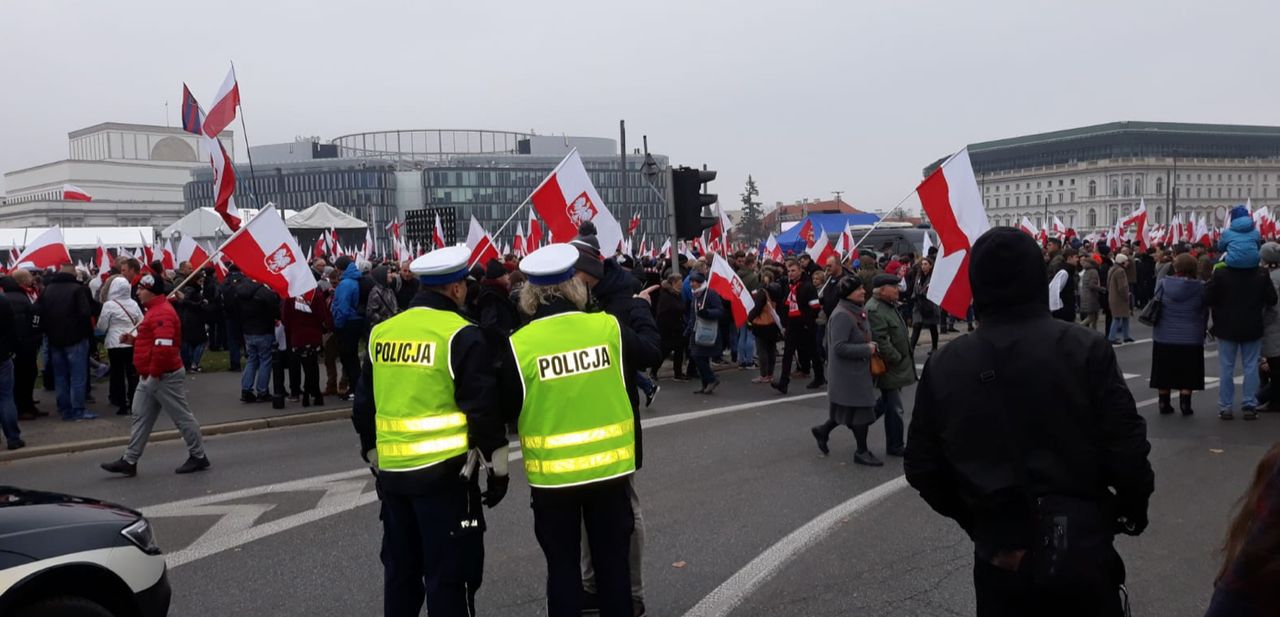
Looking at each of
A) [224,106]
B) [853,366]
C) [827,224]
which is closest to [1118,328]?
[853,366]

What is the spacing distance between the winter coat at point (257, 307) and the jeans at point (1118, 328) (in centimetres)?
1422

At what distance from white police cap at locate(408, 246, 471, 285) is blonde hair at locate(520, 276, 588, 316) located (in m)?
0.32

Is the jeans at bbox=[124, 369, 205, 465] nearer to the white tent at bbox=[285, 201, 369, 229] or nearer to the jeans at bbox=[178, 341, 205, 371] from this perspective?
the jeans at bbox=[178, 341, 205, 371]

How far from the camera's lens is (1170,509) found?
21.4ft

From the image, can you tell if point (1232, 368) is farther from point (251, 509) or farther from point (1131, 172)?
point (1131, 172)

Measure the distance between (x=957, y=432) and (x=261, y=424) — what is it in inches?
384

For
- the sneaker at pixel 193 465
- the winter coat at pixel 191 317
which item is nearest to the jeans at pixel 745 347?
the winter coat at pixel 191 317

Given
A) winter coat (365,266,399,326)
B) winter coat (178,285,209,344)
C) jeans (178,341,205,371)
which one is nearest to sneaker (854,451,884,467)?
winter coat (365,266,399,326)

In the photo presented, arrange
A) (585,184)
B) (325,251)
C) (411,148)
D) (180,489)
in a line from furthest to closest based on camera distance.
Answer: (411,148) → (325,251) → (585,184) → (180,489)

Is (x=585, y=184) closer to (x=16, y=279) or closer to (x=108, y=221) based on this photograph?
(x=16, y=279)

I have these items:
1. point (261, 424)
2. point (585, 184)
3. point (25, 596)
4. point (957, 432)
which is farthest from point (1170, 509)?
point (261, 424)

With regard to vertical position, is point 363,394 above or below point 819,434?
above

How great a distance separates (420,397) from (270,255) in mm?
7389

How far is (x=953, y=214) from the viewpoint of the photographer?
7.95 m
